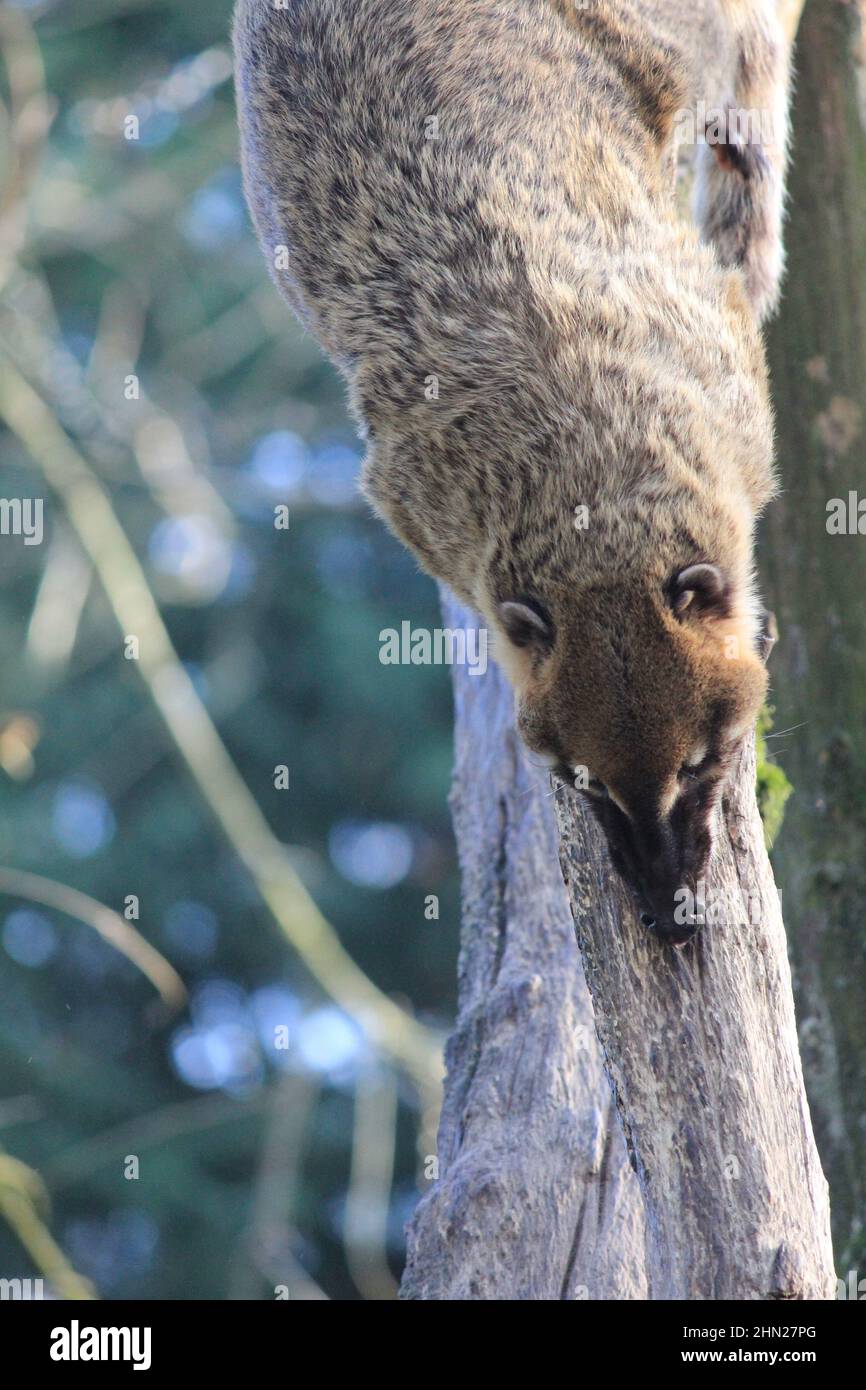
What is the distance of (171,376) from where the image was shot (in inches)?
573

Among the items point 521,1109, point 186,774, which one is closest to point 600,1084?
point 521,1109

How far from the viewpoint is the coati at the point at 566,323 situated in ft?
12.7

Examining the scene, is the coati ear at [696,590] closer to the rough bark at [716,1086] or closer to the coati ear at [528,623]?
the coati ear at [528,623]

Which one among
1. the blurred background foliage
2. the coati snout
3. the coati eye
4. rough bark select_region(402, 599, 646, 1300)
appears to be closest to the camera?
the coati snout

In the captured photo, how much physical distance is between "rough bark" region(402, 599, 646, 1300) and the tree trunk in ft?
3.44

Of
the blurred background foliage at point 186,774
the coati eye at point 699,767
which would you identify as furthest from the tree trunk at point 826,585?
the blurred background foliage at point 186,774

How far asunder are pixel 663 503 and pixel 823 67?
3.00m

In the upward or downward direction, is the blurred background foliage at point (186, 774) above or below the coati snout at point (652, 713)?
above

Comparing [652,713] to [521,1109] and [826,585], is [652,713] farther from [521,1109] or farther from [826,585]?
[826,585]

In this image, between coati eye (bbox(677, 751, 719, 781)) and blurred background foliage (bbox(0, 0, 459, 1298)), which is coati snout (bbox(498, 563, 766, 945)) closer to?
coati eye (bbox(677, 751, 719, 781))

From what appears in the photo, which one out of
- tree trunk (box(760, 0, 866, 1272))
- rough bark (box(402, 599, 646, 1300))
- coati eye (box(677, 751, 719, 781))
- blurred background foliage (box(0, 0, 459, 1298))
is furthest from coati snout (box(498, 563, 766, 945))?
blurred background foliage (box(0, 0, 459, 1298))

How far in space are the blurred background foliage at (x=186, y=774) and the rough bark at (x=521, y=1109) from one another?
743 centimetres

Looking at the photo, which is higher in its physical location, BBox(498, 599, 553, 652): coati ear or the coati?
the coati

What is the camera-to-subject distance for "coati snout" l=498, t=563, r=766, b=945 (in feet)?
12.1
